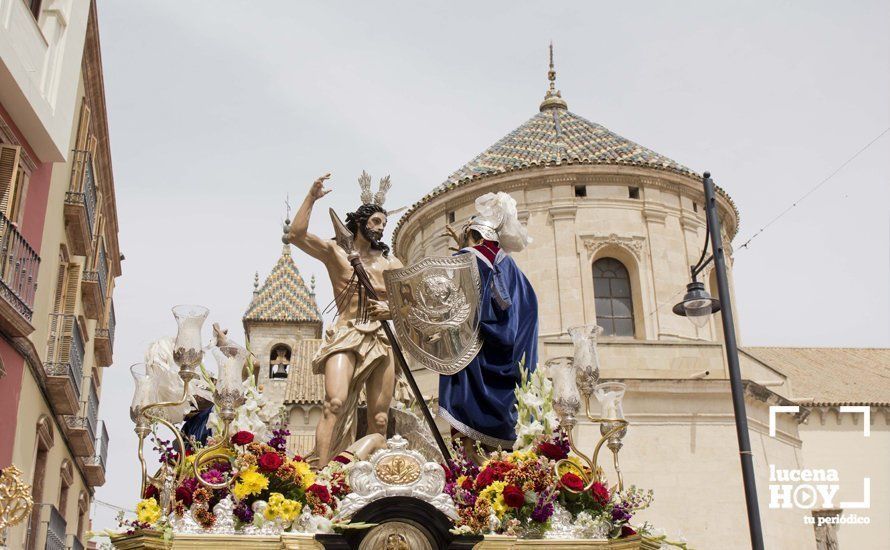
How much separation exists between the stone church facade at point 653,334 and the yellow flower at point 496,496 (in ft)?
44.0

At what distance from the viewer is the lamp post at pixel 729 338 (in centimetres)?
807

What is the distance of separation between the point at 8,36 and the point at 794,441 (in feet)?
59.8

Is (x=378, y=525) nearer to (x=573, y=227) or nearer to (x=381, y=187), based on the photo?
(x=381, y=187)

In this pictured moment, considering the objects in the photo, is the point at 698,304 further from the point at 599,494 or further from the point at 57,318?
the point at 57,318

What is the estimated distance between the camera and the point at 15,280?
12695 mm

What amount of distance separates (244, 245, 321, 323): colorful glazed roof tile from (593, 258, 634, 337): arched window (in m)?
27.9

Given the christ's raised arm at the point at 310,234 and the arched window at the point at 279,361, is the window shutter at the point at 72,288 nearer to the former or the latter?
the christ's raised arm at the point at 310,234

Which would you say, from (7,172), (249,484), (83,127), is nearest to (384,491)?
(249,484)

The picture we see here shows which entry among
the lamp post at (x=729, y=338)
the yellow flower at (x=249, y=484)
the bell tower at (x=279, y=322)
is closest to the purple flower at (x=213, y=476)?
the yellow flower at (x=249, y=484)

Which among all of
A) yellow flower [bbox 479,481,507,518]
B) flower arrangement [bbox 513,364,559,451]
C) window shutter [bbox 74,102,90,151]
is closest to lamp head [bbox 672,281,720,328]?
flower arrangement [bbox 513,364,559,451]

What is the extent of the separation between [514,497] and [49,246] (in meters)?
11.3

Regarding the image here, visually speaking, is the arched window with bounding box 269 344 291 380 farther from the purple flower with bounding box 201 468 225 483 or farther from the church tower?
the purple flower with bounding box 201 468 225 483

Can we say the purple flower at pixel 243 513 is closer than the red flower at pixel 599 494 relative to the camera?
Yes

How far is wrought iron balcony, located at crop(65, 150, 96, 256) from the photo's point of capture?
16.2m
